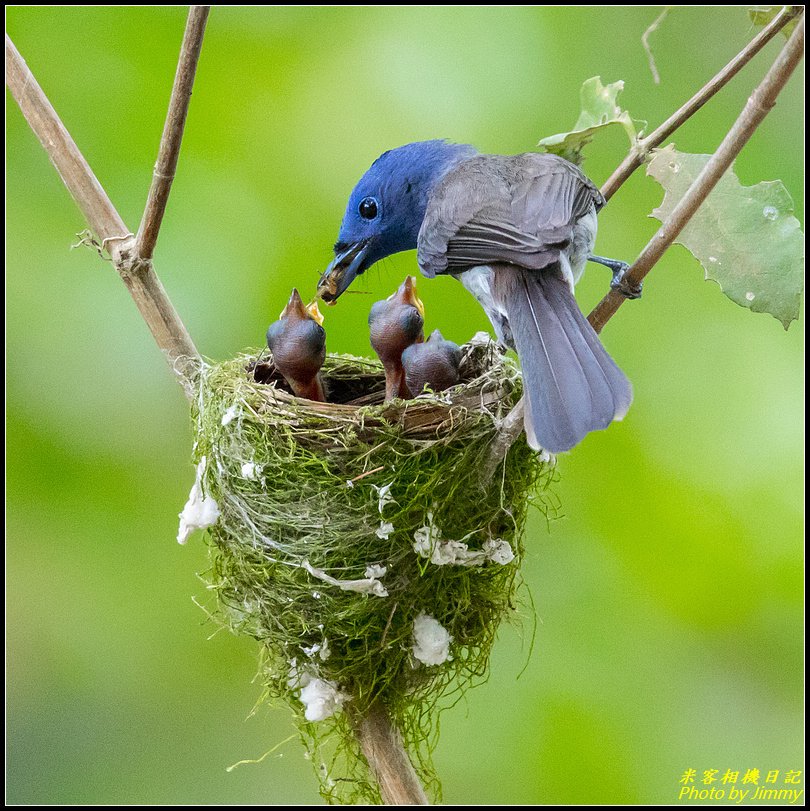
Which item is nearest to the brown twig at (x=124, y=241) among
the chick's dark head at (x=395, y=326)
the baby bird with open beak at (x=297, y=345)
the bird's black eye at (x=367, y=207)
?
the baby bird with open beak at (x=297, y=345)

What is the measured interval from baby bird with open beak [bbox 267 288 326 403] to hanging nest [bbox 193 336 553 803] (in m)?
0.19

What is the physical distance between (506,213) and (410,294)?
51 centimetres

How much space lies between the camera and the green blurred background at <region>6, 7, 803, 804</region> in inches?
122

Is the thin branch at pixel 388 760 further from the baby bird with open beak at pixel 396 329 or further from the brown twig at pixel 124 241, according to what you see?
the baby bird with open beak at pixel 396 329

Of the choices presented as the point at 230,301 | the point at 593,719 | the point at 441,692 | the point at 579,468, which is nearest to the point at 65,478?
the point at 230,301

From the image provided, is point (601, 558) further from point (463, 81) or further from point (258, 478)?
Answer: point (463, 81)

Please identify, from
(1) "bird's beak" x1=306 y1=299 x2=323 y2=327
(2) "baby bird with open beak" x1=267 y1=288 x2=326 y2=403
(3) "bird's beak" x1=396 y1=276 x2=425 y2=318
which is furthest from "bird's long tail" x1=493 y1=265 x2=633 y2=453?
(1) "bird's beak" x1=306 y1=299 x2=323 y2=327

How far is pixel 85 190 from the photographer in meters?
2.50

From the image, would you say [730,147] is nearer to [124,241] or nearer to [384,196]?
[124,241]

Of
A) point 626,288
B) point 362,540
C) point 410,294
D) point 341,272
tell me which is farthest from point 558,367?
point 341,272

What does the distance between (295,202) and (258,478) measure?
1.08 m

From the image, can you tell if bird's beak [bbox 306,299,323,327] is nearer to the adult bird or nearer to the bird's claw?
the adult bird

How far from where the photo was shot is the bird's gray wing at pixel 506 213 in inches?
101

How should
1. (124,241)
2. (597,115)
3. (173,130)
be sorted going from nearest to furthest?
(173,130) < (124,241) < (597,115)
